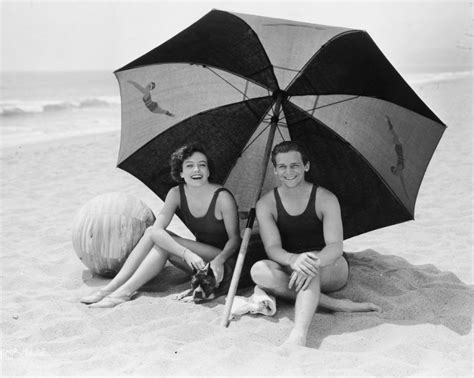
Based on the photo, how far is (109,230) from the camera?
14.1 ft

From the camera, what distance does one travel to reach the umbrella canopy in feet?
11.0

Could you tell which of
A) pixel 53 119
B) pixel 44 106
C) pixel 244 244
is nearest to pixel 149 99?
pixel 244 244

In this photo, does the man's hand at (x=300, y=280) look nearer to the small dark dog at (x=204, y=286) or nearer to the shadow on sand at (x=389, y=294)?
the shadow on sand at (x=389, y=294)

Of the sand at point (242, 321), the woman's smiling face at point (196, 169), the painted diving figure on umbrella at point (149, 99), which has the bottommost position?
the sand at point (242, 321)

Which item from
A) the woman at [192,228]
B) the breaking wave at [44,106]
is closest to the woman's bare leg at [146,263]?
the woman at [192,228]

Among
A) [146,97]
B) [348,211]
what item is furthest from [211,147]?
[348,211]

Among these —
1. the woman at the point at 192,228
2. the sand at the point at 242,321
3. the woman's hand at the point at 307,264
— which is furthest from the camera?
the woman at the point at 192,228

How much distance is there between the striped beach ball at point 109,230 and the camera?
4301mm

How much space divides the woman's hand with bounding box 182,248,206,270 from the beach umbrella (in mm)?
340

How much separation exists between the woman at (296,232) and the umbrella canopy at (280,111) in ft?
1.17

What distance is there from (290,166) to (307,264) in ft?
2.27

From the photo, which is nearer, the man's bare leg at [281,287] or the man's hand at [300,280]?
the man's hand at [300,280]

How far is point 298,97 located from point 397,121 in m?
0.74

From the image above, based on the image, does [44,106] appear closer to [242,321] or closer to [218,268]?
[218,268]
